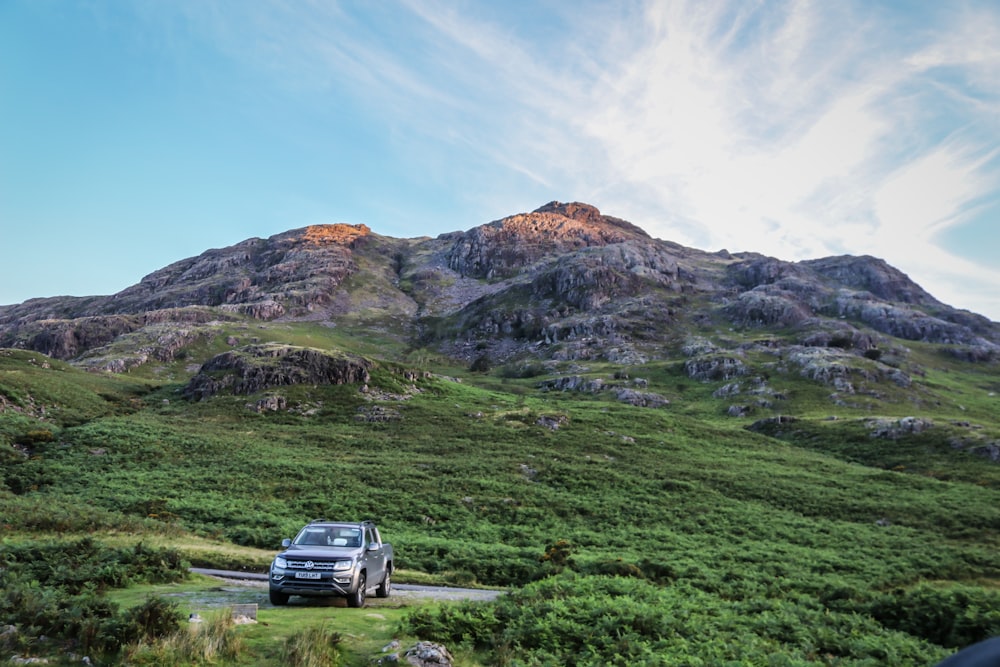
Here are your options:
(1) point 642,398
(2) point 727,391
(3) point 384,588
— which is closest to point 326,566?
(3) point 384,588

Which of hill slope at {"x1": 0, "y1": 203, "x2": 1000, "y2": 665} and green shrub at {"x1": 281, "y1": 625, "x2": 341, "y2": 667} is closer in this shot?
green shrub at {"x1": 281, "y1": 625, "x2": 341, "y2": 667}

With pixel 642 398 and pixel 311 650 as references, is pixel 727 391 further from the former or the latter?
pixel 311 650

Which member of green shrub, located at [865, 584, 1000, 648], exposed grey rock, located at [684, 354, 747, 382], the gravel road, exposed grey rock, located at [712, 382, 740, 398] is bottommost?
the gravel road

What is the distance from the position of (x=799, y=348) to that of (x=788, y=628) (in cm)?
13741

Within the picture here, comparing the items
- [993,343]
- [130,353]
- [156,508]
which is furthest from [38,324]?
[993,343]

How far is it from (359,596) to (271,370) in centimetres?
8551

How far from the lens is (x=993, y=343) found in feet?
601

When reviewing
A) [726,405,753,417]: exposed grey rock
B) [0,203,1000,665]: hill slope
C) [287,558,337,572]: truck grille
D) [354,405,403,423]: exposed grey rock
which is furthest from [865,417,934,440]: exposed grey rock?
[287,558,337,572]: truck grille

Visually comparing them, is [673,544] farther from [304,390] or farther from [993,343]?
[993,343]

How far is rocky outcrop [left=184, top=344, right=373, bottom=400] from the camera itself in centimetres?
9069

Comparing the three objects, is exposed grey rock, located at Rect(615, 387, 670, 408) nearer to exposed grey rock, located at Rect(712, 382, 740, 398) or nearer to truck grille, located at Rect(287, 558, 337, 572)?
exposed grey rock, located at Rect(712, 382, 740, 398)

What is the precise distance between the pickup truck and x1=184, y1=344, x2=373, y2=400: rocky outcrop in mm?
80299

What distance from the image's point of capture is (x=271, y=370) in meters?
94.4

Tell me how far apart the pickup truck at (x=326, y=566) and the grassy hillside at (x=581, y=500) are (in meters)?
3.77
